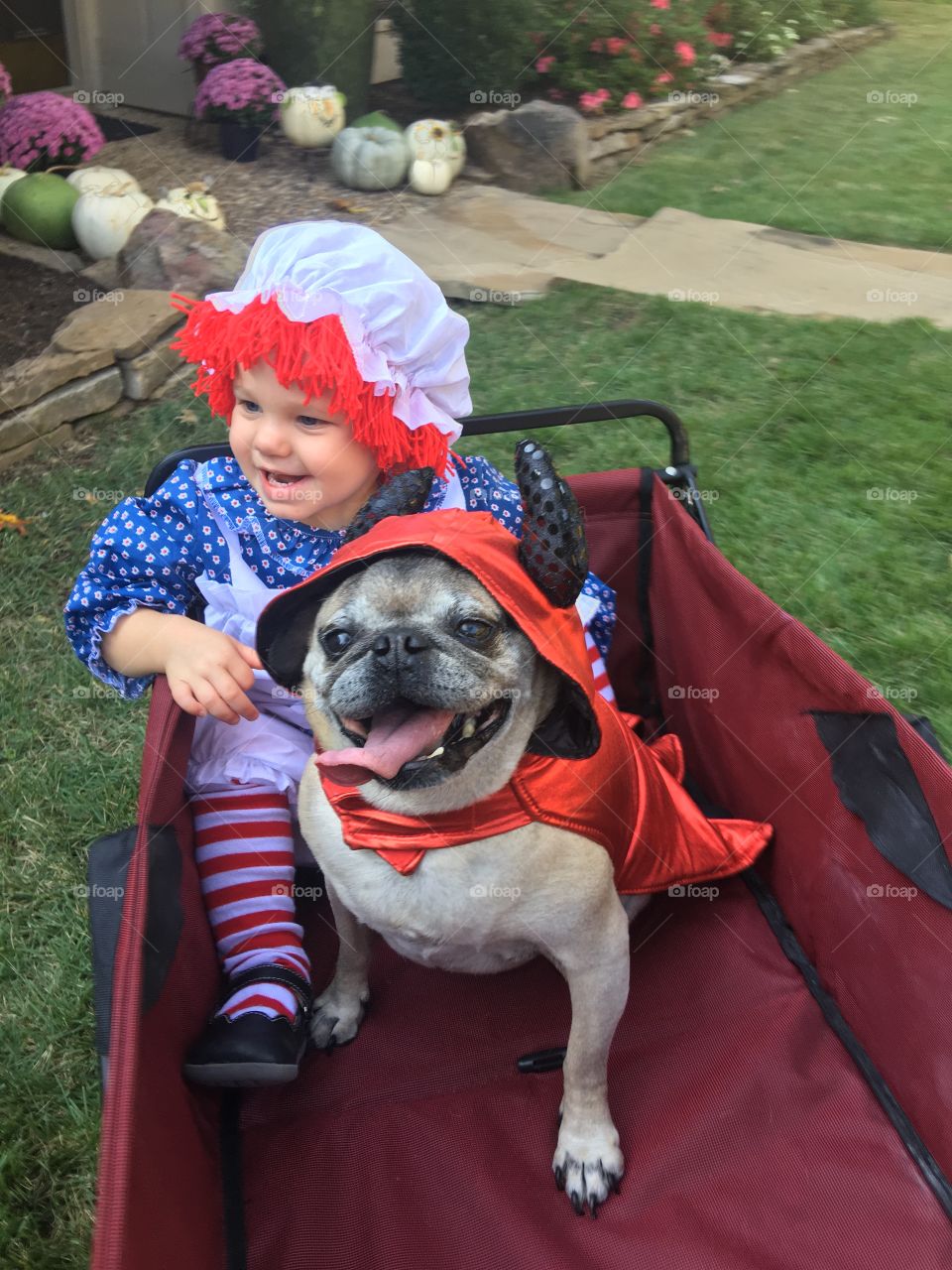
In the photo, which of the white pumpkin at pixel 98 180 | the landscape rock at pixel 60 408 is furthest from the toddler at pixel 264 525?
the white pumpkin at pixel 98 180

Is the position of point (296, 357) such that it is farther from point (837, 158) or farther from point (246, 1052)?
point (837, 158)

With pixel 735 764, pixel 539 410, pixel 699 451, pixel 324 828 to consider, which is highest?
pixel 539 410

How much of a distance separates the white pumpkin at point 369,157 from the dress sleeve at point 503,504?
11.3 feet

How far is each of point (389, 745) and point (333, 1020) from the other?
0.73 meters

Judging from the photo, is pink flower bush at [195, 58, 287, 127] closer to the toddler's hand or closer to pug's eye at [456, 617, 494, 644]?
the toddler's hand

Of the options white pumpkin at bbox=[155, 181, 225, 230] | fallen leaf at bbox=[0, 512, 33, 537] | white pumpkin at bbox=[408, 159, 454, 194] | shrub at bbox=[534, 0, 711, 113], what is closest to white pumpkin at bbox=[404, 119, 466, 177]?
white pumpkin at bbox=[408, 159, 454, 194]

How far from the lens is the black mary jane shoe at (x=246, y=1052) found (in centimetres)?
155

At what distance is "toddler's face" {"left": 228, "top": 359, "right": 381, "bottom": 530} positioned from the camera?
157 cm

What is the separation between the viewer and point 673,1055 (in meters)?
1.75

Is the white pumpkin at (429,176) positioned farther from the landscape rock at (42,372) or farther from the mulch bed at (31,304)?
the landscape rock at (42,372)

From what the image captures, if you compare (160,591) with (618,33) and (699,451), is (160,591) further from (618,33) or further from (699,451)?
(618,33)

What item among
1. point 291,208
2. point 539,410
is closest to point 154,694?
point 539,410

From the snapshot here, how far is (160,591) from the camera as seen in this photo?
1.82 m

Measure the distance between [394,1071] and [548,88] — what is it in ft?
16.6
